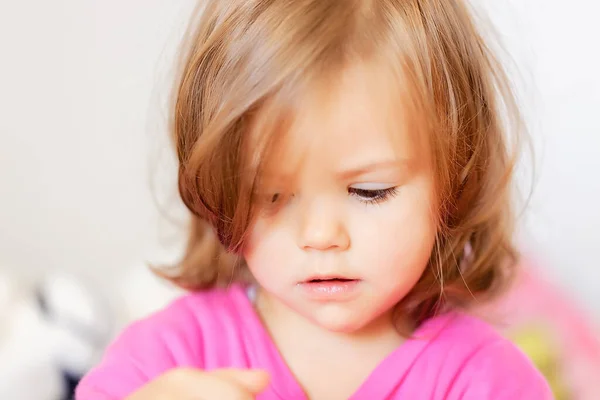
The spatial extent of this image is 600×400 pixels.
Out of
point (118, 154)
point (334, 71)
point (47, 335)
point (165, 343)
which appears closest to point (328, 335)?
point (165, 343)

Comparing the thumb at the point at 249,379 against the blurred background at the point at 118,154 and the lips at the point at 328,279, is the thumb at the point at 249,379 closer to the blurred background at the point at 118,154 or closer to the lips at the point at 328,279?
the lips at the point at 328,279

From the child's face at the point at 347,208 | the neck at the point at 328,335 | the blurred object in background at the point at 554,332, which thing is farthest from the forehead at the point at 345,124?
the blurred object in background at the point at 554,332

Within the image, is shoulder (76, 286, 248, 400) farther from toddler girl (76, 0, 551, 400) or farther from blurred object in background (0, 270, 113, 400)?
blurred object in background (0, 270, 113, 400)

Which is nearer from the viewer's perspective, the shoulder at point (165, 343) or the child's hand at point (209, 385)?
the child's hand at point (209, 385)

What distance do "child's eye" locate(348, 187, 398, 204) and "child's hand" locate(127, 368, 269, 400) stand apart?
0.15 metres

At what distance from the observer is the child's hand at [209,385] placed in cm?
60

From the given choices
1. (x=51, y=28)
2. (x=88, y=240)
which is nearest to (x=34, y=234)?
(x=88, y=240)

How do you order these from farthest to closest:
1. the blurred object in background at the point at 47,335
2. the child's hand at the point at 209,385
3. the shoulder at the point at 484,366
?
the blurred object in background at the point at 47,335
the shoulder at the point at 484,366
the child's hand at the point at 209,385

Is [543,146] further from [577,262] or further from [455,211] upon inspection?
[455,211]

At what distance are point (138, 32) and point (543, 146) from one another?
0.58m

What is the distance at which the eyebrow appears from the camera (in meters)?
0.62

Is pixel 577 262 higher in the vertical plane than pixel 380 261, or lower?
lower

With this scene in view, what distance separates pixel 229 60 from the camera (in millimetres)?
644

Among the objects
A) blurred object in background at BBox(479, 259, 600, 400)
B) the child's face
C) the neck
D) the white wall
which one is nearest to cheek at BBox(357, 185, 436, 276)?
the child's face
